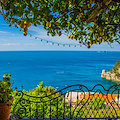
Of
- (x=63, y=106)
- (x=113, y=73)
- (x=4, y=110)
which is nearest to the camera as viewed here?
(x=4, y=110)

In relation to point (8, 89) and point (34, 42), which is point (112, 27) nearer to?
point (8, 89)

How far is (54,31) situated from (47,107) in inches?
67.2

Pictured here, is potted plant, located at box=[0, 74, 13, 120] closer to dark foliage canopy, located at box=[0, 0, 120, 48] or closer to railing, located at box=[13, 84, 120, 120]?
railing, located at box=[13, 84, 120, 120]

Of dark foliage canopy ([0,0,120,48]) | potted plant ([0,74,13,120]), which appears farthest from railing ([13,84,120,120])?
dark foliage canopy ([0,0,120,48])

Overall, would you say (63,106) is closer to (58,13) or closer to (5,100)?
(5,100)

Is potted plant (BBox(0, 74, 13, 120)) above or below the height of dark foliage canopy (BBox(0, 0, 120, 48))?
below

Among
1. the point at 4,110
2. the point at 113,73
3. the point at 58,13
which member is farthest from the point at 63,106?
the point at 113,73

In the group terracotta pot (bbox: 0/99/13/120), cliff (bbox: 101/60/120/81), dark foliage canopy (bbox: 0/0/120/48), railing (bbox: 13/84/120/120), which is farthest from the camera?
cliff (bbox: 101/60/120/81)

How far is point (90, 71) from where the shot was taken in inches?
2207

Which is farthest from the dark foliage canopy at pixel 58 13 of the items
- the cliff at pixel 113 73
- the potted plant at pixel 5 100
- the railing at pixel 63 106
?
the cliff at pixel 113 73

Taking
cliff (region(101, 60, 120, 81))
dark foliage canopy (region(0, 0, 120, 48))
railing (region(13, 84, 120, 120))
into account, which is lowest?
railing (region(13, 84, 120, 120))

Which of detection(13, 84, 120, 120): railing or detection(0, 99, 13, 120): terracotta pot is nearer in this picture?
detection(0, 99, 13, 120): terracotta pot

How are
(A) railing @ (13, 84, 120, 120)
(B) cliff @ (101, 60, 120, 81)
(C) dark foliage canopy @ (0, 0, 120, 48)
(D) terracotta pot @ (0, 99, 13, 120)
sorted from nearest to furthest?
(C) dark foliage canopy @ (0, 0, 120, 48)
(D) terracotta pot @ (0, 99, 13, 120)
(A) railing @ (13, 84, 120, 120)
(B) cliff @ (101, 60, 120, 81)

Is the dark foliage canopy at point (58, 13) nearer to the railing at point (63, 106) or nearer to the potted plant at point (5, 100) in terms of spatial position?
the potted plant at point (5, 100)
